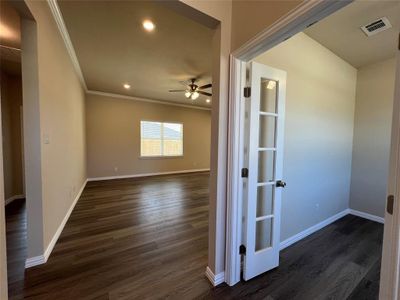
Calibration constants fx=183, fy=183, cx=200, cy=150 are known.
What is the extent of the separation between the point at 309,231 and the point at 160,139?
18.0 ft

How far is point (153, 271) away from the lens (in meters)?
1.86

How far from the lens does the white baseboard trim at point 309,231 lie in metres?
2.31

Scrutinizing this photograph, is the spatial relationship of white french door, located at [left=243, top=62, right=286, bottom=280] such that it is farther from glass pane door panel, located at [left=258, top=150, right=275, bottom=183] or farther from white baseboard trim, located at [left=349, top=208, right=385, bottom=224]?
white baseboard trim, located at [left=349, top=208, right=385, bottom=224]

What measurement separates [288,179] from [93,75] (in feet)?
15.0

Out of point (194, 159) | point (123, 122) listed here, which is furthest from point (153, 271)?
point (194, 159)

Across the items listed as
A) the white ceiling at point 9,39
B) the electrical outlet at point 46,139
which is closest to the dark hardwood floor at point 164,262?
the electrical outlet at point 46,139

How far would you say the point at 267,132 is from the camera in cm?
190

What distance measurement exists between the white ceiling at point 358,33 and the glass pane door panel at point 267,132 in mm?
1179

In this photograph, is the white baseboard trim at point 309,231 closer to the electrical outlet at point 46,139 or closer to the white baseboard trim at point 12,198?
the electrical outlet at point 46,139

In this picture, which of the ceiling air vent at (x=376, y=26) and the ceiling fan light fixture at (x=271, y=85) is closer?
the ceiling fan light fixture at (x=271, y=85)

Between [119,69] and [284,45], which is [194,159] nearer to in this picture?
[119,69]

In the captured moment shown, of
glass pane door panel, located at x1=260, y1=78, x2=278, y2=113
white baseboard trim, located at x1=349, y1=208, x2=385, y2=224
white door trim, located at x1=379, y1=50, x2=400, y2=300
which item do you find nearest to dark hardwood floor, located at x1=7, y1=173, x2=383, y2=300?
white baseboard trim, located at x1=349, y1=208, x2=385, y2=224

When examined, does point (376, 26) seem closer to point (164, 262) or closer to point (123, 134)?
point (164, 262)

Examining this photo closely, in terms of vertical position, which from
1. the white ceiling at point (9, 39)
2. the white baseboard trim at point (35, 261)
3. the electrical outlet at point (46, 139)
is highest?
the white ceiling at point (9, 39)
